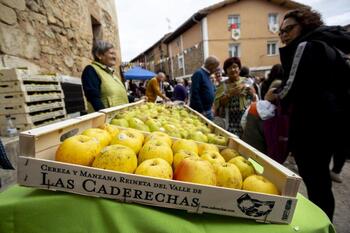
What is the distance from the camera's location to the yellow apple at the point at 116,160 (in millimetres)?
978

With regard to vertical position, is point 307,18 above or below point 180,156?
above

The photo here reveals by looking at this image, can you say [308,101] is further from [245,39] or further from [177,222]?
[245,39]

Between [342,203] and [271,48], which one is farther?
[271,48]

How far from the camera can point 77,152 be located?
1032 millimetres

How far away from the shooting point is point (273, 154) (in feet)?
8.75

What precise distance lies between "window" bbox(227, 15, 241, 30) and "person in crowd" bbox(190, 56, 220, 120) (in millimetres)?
20273

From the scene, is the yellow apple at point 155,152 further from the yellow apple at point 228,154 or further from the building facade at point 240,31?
the building facade at point 240,31

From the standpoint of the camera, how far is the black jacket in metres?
1.78

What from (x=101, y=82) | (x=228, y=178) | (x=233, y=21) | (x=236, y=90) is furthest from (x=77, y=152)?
(x=233, y=21)

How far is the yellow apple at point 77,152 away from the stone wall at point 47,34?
2.61 metres

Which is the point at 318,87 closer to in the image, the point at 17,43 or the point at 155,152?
the point at 155,152

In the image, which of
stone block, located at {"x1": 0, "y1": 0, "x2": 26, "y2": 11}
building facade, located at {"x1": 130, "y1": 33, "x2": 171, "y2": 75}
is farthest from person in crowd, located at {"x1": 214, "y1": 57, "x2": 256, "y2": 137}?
building facade, located at {"x1": 130, "y1": 33, "x2": 171, "y2": 75}

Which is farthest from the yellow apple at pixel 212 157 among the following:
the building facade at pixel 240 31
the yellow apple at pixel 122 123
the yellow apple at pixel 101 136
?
the building facade at pixel 240 31

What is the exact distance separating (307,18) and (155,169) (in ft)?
5.86
